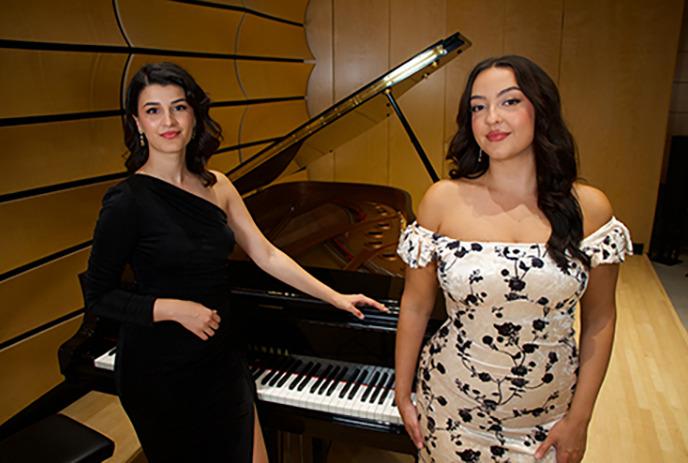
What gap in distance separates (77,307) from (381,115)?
2127 mm

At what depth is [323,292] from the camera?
1.64 metres

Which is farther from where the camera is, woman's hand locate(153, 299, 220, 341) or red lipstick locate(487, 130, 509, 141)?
woman's hand locate(153, 299, 220, 341)

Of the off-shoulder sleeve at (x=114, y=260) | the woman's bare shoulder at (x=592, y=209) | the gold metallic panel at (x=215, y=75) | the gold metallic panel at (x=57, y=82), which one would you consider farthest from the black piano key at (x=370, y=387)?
the gold metallic panel at (x=215, y=75)

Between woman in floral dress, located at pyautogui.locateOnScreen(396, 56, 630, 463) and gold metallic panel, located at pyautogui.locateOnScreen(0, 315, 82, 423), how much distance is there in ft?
7.69

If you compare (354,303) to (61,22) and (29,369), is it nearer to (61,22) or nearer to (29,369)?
(29,369)

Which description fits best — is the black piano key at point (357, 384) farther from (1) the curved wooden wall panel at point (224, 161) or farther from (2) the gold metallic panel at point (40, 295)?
(1) the curved wooden wall panel at point (224, 161)

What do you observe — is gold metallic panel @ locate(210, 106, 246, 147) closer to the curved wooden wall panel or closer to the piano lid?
the curved wooden wall panel

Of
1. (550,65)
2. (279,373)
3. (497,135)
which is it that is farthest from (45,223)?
(550,65)

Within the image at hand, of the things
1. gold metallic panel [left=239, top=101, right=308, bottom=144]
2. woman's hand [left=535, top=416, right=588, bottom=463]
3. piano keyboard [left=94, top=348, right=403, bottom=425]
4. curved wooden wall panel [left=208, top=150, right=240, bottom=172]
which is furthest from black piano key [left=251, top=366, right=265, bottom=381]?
gold metallic panel [left=239, top=101, right=308, bottom=144]

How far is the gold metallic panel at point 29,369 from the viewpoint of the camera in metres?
2.58

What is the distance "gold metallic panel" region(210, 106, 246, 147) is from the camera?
4590 millimetres

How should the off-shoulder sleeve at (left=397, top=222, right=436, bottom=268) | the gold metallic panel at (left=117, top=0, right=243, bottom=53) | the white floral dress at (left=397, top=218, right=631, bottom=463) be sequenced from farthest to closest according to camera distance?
the gold metallic panel at (left=117, top=0, right=243, bottom=53) < the off-shoulder sleeve at (left=397, top=222, right=436, bottom=268) < the white floral dress at (left=397, top=218, right=631, bottom=463)

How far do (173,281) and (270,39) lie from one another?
4.63 meters

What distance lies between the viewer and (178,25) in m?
3.79
